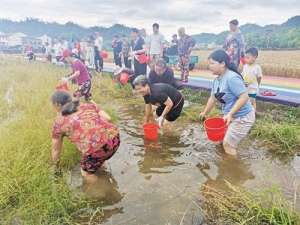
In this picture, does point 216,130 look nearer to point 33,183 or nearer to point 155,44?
point 33,183

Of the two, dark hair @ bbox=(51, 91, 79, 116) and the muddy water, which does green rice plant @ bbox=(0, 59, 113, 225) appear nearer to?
the muddy water

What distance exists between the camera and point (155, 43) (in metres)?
11.5

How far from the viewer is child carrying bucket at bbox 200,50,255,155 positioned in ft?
15.4

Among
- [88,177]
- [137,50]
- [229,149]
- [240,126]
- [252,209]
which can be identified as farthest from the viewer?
[137,50]

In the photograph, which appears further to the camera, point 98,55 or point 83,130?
point 98,55

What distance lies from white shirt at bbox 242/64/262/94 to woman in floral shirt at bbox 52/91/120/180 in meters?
3.59

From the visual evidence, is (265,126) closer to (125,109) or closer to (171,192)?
(171,192)

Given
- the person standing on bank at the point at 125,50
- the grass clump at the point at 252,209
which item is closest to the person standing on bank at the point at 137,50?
the person standing on bank at the point at 125,50

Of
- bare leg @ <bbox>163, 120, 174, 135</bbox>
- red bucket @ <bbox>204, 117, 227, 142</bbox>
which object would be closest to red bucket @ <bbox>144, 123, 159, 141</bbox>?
bare leg @ <bbox>163, 120, 174, 135</bbox>

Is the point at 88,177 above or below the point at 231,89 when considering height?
below

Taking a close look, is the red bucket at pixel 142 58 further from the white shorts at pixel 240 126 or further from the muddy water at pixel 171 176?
the white shorts at pixel 240 126

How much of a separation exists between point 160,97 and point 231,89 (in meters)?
1.43

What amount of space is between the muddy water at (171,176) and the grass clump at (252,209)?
0.63 feet

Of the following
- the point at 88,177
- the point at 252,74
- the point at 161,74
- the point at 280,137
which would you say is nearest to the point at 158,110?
the point at 161,74
